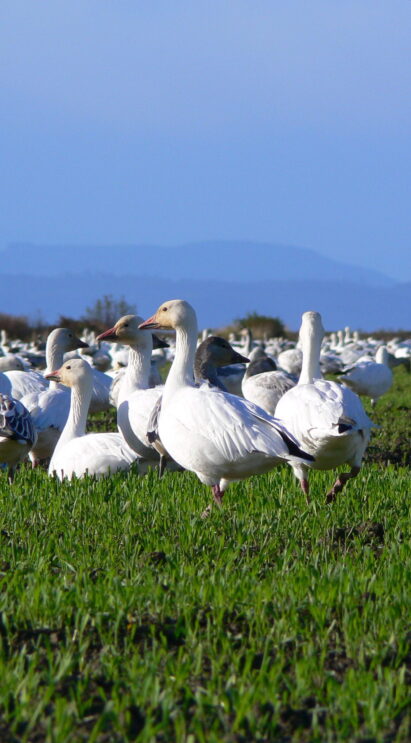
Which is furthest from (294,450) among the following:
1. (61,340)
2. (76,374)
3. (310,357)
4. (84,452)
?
(61,340)

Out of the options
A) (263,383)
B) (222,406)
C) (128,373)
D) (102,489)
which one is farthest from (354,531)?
(263,383)

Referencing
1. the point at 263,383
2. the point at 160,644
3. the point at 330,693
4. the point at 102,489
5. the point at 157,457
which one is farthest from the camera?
the point at 263,383

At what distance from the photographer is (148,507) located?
24.6 feet

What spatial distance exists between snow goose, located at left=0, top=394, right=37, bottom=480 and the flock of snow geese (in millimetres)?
11

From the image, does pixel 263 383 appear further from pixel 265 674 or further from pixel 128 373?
pixel 265 674

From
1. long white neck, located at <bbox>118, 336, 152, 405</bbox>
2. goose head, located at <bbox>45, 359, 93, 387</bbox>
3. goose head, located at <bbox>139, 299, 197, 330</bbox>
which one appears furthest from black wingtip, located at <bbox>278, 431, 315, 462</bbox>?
long white neck, located at <bbox>118, 336, 152, 405</bbox>

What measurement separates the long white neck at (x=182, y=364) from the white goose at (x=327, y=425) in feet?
2.79

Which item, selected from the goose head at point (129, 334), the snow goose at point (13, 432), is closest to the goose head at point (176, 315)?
the snow goose at point (13, 432)

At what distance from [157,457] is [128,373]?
1.33 metres

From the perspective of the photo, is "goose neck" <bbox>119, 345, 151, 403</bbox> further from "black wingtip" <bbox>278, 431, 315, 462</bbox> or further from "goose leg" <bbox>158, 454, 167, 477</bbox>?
"black wingtip" <bbox>278, 431, 315, 462</bbox>

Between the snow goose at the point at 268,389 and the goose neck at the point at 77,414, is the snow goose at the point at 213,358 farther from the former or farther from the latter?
the goose neck at the point at 77,414

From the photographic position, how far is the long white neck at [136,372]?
1122cm

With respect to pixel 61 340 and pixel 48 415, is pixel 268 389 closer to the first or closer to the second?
pixel 61 340

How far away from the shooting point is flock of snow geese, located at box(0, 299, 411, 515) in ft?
24.6
